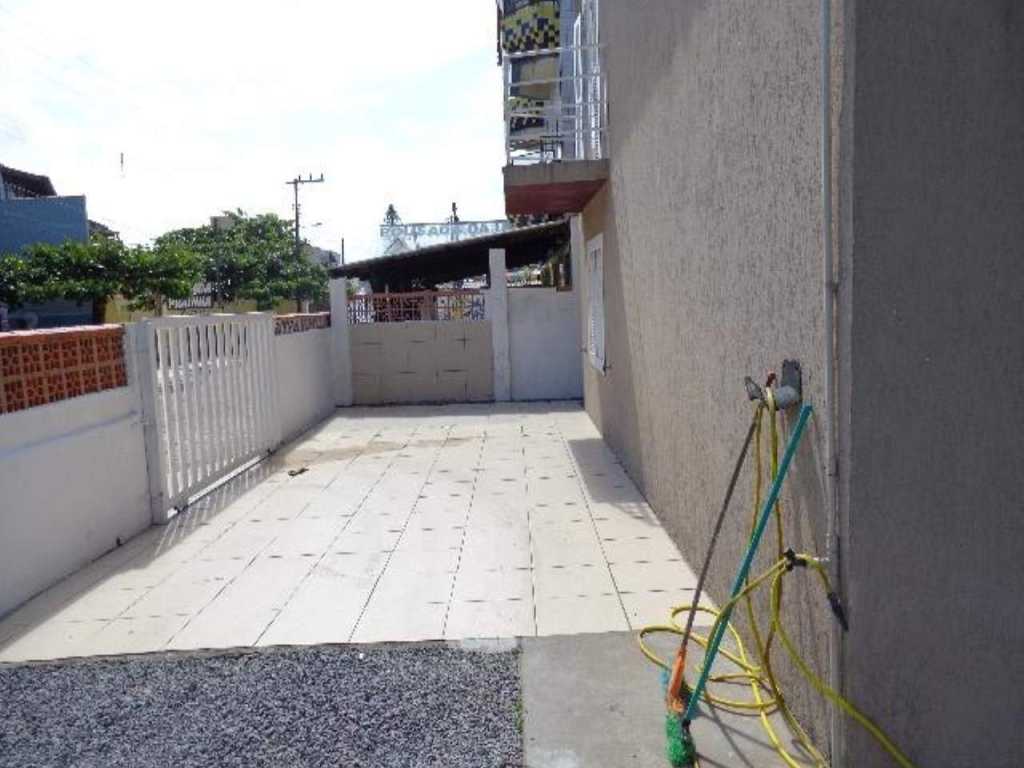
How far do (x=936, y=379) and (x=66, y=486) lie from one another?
486cm

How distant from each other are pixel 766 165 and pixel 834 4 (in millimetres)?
776

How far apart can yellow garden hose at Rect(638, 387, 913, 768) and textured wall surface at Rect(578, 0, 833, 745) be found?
0.07 metres

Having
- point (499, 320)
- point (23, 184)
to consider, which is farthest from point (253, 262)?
point (499, 320)

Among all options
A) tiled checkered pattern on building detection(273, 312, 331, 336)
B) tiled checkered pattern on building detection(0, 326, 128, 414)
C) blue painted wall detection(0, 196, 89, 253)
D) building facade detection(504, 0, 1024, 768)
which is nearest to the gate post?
tiled checkered pattern on building detection(0, 326, 128, 414)

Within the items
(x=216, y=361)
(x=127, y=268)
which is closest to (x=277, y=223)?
(x=127, y=268)

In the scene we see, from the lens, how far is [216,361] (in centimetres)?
746

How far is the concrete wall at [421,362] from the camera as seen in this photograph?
517 inches

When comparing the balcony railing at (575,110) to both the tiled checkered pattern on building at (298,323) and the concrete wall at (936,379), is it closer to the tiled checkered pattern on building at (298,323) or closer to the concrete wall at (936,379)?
the tiled checkered pattern on building at (298,323)

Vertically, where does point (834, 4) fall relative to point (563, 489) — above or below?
above

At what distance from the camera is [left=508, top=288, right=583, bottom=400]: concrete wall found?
13.0 meters

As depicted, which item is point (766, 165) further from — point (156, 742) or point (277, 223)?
point (277, 223)

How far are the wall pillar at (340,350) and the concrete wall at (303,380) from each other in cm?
11

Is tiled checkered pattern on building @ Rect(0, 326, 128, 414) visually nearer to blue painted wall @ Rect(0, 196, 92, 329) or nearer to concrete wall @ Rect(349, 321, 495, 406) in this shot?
concrete wall @ Rect(349, 321, 495, 406)

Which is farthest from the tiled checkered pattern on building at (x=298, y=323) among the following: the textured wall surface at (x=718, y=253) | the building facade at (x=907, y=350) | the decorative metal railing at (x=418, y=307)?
the building facade at (x=907, y=350)
